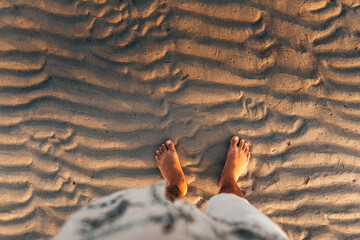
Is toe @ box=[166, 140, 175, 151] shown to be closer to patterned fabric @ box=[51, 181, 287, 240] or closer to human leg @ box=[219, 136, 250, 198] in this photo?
human leg @ box=[219, 136, 250, 198]

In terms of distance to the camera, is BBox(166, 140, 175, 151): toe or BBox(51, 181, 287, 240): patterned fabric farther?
BBox(166, 140, 175, 151): toe

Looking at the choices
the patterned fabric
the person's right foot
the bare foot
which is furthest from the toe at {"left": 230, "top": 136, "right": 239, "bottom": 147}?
the patterned fabric

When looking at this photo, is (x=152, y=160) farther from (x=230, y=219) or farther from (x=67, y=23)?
(x=67, y=23)

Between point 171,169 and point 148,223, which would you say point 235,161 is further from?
point 148,223

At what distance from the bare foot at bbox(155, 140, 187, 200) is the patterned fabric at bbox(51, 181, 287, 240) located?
3.02 ft

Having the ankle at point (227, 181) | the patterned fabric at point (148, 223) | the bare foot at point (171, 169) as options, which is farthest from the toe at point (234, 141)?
the patterned fabric at point (148, 223)

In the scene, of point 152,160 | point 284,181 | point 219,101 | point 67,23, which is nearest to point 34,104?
point 67,23

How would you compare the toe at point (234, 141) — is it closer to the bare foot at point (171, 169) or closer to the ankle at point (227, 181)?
the ankle at point (227, 181)

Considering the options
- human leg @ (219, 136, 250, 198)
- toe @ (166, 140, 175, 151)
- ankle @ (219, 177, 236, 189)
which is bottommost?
ankle @ (219, 177, 236, 189)

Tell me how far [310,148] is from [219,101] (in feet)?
2.87

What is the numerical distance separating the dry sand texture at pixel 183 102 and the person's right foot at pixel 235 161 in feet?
0.23

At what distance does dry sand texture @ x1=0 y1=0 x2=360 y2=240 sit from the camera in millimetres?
1893

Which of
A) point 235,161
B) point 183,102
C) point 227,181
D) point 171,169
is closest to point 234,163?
point 235,161

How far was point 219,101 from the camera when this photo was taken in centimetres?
194
